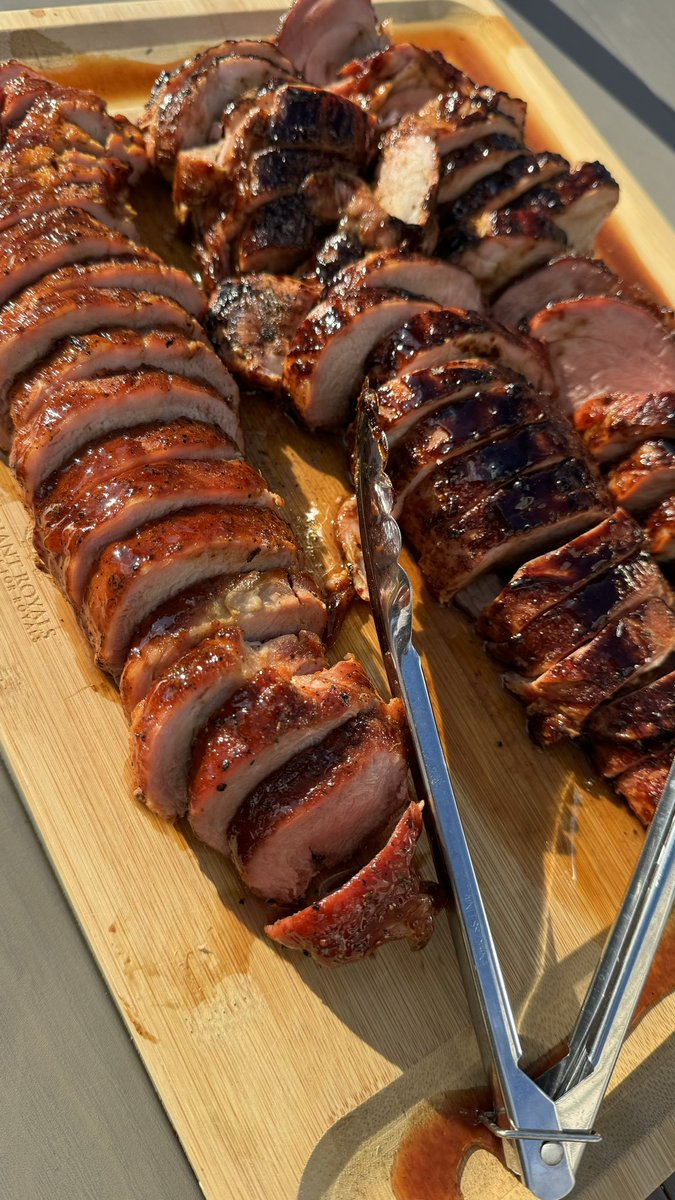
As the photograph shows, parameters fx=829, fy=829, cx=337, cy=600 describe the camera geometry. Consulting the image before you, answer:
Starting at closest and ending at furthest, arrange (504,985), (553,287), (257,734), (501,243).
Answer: (504,985) → (257,734) → (501,243) → (553,287)

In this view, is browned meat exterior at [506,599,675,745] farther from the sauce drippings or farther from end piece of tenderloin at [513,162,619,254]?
end piece of tenderloin at [513,162,619,254]

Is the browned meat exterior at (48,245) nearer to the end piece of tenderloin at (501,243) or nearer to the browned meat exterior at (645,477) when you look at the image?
the end piece of tenderloin at (501,243)

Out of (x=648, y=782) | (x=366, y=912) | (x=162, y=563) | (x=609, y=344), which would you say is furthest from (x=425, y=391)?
(x=366, y=912)

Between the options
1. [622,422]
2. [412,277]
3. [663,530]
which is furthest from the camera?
[412,277]

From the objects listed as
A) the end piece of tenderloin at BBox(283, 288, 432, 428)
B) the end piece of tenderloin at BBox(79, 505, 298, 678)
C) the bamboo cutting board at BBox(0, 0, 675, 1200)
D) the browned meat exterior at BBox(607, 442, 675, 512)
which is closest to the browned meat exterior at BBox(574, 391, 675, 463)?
the browned meat exterior at BBox(607, 442, 675, 512)

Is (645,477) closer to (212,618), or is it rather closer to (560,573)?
(560,573)

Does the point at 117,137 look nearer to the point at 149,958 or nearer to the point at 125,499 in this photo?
the point at 125,499
